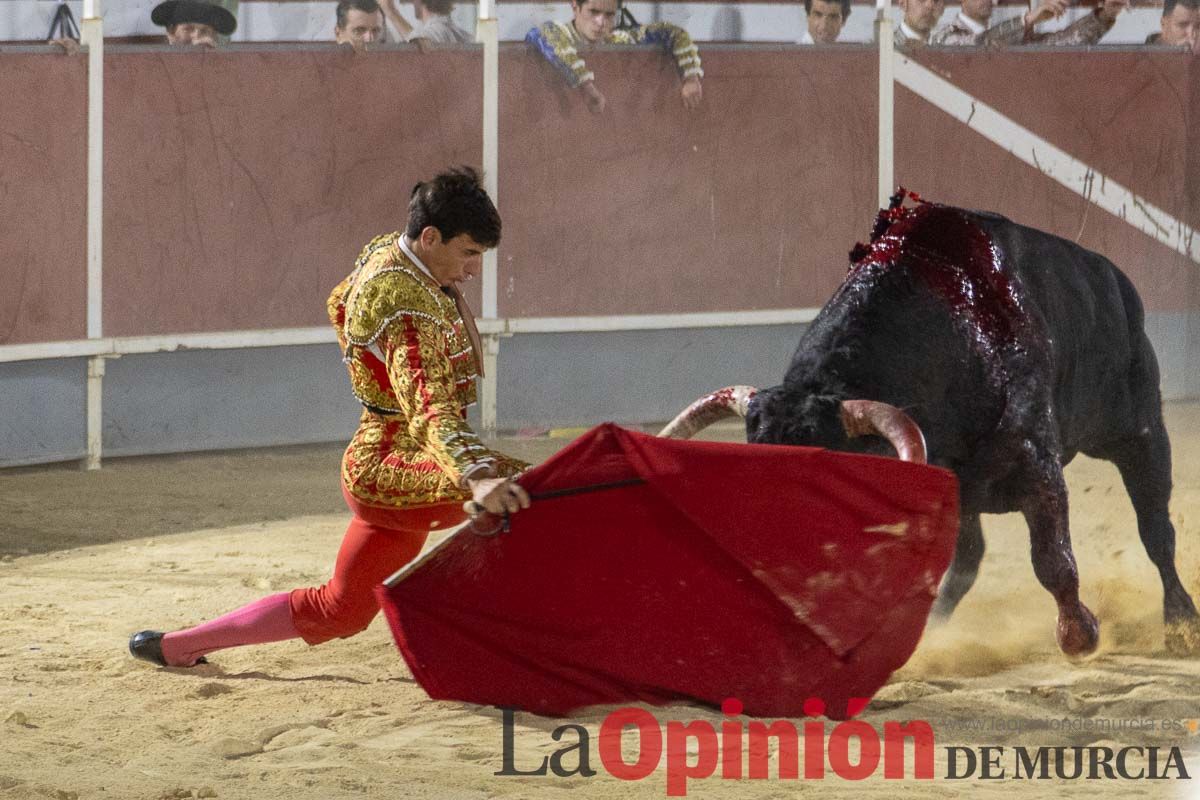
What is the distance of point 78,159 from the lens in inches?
257

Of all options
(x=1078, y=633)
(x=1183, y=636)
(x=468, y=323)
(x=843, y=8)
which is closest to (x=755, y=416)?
(x=468, y=323)

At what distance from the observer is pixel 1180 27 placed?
884cm

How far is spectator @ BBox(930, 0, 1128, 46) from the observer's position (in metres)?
8.34

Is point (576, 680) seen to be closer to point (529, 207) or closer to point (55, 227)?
point (55, 227)

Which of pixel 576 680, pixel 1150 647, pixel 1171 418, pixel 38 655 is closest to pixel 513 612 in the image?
pixel 576 680

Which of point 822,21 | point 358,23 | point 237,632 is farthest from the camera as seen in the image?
point 822,21

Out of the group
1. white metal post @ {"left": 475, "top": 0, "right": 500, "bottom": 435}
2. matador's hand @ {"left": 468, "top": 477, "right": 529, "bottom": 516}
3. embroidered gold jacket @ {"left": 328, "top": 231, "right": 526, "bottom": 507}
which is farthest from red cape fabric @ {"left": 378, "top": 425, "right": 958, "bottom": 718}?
white metal post @ {"left": 475, "top": 0, "right": 500, "bottom": 435}

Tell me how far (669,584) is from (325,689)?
916 mm

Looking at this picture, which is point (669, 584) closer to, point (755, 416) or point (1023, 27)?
point (755, 416)

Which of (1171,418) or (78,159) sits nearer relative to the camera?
(78,159)

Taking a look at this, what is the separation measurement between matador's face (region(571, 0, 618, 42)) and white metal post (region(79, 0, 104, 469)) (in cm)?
190

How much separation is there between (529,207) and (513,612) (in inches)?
170

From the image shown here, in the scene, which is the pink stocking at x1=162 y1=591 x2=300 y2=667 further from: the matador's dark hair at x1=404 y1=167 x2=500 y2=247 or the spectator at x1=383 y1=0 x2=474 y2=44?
the spectator at x1=383 y1=0 x2=474 y2=44

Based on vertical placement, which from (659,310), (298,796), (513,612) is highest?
(659,310)
